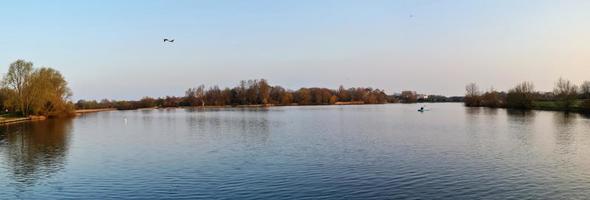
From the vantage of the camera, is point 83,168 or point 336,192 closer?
point 336,192

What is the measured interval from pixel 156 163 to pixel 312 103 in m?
170

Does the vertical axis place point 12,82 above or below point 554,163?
above

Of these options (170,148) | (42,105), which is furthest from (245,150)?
(42,105)

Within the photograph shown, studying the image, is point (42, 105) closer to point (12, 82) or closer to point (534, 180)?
point (12, 82)

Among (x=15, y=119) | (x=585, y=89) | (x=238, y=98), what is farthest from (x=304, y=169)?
(x=238, y=98)

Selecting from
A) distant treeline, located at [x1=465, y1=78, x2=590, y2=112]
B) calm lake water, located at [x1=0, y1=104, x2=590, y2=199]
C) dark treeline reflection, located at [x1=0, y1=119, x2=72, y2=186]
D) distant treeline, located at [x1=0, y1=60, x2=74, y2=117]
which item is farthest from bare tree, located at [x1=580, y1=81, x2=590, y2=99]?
distant treeline, located at [x1=0, y1=60, x2=74, y2=117]

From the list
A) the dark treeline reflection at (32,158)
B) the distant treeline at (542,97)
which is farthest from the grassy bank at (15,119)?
the distant treeline at (542,97)

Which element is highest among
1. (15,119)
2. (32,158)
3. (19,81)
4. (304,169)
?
(19,81)

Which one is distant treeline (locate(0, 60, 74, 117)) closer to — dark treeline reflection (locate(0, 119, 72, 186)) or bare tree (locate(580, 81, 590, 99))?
dark treeline reflection (locate(0, 119, 72, 186))

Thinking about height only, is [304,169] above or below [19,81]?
below

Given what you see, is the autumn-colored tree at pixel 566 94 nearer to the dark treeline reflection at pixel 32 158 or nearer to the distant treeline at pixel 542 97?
the distant treeline at pixel 542 97

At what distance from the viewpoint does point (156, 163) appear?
874 inches

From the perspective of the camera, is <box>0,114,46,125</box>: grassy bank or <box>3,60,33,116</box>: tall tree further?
<box>3,60,33,116</box>: tall tree

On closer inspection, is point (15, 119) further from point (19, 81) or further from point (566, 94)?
point (566, 94)
